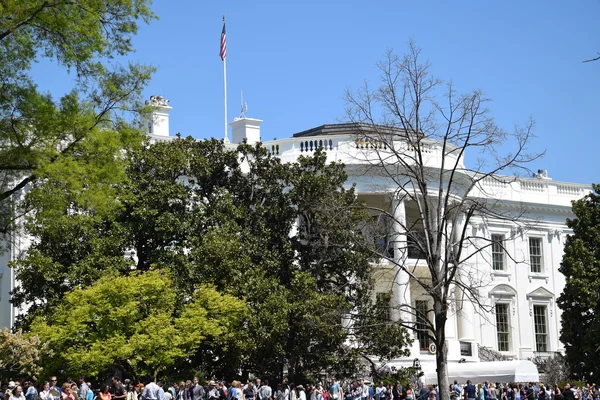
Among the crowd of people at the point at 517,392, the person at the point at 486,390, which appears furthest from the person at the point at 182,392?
the person at the point at 486,390

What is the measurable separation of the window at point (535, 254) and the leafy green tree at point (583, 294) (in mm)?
10533

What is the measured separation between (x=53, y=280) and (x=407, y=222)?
22.6 metres

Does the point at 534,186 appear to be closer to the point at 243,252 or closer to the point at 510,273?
the point at 510,273

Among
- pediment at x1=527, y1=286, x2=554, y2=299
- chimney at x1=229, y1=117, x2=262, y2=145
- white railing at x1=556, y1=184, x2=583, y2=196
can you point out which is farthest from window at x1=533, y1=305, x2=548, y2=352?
chimney at x1=229, y1=117, x2=262, y2=145

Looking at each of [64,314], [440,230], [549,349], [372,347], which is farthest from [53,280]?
[549,349]

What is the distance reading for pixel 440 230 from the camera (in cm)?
3014

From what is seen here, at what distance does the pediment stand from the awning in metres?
14.6

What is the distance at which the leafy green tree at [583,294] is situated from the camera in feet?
153

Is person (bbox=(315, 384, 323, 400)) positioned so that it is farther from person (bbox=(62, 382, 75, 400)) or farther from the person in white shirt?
person (bbox=(62, 382, 75, 400))

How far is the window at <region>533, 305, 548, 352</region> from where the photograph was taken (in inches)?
2334

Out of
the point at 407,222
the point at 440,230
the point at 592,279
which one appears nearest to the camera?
the point at 440,230

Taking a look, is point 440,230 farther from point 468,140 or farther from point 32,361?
point 32,361

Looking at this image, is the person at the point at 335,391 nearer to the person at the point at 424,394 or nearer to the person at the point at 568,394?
the person at the point at 424,394

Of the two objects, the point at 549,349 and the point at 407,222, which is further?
the point at 549,349
